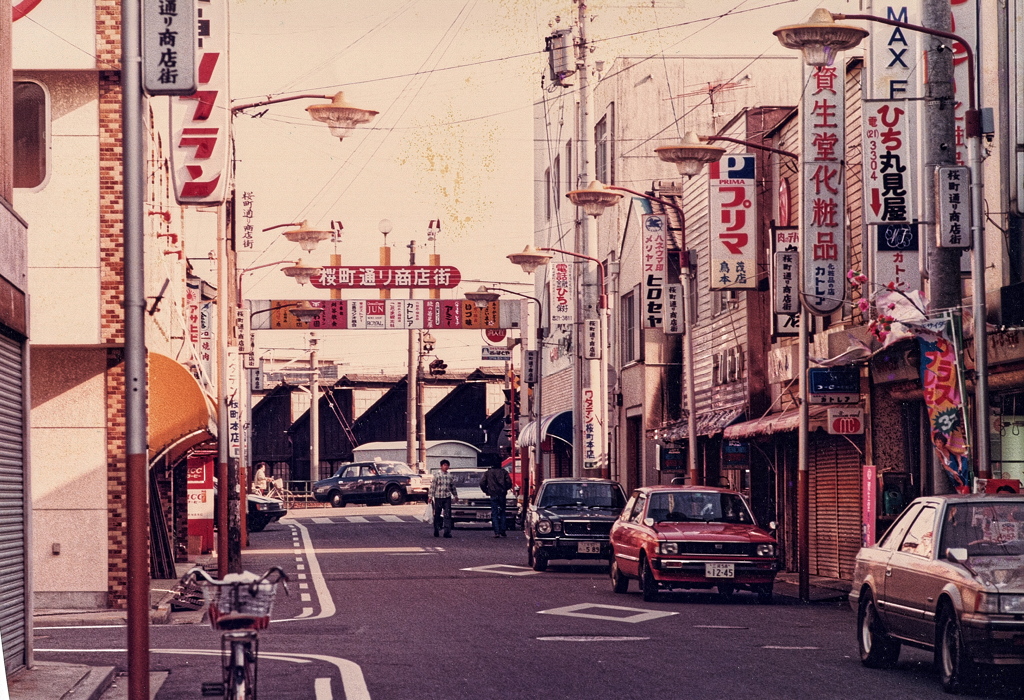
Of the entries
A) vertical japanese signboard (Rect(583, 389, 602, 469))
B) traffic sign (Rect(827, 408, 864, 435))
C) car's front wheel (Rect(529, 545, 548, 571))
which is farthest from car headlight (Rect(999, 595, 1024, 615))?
vertical japanese signboard (Rect(583, 389, 602, 469))

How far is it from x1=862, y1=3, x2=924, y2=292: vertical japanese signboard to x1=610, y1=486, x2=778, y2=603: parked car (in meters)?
4.07

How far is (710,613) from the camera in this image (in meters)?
19.7

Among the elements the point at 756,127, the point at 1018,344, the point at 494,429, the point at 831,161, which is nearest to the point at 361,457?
the point at 494,429

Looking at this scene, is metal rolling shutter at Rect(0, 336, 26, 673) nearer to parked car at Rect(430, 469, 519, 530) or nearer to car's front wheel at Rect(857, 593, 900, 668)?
car's front wheel at Rect(857, 593, 900, 668)

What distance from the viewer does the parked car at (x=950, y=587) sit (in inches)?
446

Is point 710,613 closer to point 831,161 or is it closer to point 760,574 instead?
point 760,574

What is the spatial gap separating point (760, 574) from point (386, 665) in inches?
333

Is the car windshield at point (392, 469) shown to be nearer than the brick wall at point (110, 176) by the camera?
No

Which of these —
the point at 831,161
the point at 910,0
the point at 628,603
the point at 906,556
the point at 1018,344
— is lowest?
the point at 628,603

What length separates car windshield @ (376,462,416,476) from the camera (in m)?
69.4

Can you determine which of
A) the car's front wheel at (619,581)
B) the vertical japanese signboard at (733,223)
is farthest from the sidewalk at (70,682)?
the vertical japanese signboard at (733,223)

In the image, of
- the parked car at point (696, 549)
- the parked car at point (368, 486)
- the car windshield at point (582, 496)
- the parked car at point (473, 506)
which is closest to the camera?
the parked car at point (696, 549)

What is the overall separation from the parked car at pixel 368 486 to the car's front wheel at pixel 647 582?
47802 mm

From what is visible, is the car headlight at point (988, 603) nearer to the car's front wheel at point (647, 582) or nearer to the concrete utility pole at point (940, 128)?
the concrete utility pole at point (940, 128)
